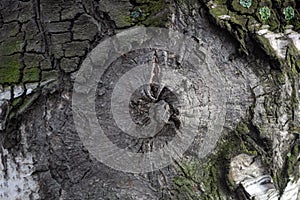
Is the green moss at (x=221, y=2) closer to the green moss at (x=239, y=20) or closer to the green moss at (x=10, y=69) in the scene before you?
the green moss at (x=239, y=20)

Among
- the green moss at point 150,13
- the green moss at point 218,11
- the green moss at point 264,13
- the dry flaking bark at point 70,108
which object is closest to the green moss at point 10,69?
the dry flaking bark at point 70,108

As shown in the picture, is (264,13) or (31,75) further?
(264,13)

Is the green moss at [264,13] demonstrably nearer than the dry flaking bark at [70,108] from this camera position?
No

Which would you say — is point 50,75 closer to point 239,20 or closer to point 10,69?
point 10,69

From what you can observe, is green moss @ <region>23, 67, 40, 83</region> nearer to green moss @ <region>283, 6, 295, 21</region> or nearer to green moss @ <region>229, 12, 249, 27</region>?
green moss @ <region>229, 12, 249, 27</region>

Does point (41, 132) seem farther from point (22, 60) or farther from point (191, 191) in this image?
point (191, 191)

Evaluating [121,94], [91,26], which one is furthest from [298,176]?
[91,26]

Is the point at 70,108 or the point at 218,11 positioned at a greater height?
the point at 218,11

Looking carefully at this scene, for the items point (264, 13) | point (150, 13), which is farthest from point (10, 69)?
point (264, 13)

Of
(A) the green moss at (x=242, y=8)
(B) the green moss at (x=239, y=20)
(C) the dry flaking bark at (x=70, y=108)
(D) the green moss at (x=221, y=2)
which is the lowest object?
(C) the dry flaking bark at (x=70, y=108)
